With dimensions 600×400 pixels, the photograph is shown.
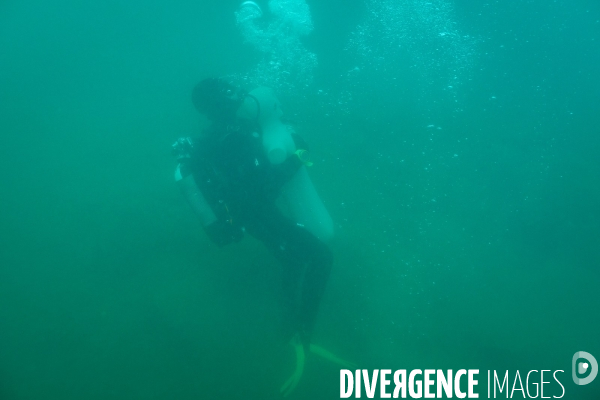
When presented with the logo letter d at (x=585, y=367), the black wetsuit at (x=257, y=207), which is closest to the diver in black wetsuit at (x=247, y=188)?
the black wetsuit at (x=257, y=207)

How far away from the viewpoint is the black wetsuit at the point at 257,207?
11.3ft

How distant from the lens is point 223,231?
361 cm

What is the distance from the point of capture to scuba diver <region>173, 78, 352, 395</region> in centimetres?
347

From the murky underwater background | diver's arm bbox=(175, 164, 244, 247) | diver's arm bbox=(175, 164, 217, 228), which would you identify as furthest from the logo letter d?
diver's arm bbox=(175, 164, 217, 228)

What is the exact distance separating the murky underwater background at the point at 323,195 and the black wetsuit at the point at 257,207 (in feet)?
4.49

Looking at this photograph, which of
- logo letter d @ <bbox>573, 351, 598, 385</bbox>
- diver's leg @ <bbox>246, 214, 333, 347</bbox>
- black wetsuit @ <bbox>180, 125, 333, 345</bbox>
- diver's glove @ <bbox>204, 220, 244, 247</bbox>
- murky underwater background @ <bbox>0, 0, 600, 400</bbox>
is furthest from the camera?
murky underwater background @ <bbox>0, 0, 600, 400</bbox>

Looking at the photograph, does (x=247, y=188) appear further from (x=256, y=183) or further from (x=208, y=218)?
(x=208, y=218)

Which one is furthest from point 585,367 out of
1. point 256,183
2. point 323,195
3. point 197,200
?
point 197,200

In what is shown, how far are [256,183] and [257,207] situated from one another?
273 mm

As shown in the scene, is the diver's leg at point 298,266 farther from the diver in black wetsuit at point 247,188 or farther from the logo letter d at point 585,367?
the logo letter d at point 585,367

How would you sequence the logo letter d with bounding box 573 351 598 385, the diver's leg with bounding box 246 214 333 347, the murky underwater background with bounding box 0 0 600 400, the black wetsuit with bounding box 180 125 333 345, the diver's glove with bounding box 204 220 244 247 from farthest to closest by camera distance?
the murky underwater background with bounding box 0 0 600 400 < the logo letter d with bounding box 573 351 598 385 < the diver's leg with bounding box 246 214 333 347 < the diver's glove with bounding box 204 220 244 247 < the black wetsuit with bounding box 180 125 333 345

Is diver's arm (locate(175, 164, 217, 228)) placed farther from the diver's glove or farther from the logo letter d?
the logo letter d

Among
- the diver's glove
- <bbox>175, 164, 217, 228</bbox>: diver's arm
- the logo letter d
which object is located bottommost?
the logo letter d

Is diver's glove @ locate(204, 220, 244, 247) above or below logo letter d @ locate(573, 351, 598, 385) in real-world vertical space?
above
